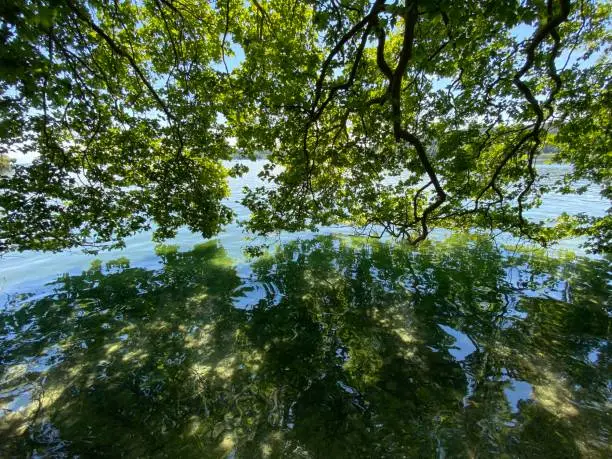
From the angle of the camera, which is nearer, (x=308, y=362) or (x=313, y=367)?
(x=313, y=367)

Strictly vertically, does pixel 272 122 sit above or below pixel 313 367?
above

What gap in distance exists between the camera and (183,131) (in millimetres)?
11508

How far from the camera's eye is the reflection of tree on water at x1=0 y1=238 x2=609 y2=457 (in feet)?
21.5

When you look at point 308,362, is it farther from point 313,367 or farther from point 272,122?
point 272,122

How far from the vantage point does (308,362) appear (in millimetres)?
9188

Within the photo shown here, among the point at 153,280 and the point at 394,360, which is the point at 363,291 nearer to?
the point at 394,360

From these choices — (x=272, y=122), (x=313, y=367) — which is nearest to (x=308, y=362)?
(x=313, y=367)

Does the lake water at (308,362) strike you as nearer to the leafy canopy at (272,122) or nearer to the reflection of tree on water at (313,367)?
the reflection of tree on water at (313,367)

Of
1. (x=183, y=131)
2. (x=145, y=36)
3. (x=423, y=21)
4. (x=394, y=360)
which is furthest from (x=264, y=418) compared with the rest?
(x=145, y=36)

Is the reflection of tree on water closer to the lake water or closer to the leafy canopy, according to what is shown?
the lake water

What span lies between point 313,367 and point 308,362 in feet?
0.98

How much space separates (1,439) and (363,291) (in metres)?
12.9

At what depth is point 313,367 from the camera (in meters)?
8.94

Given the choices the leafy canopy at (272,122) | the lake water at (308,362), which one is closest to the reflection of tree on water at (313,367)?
the lake water at (308,362)
